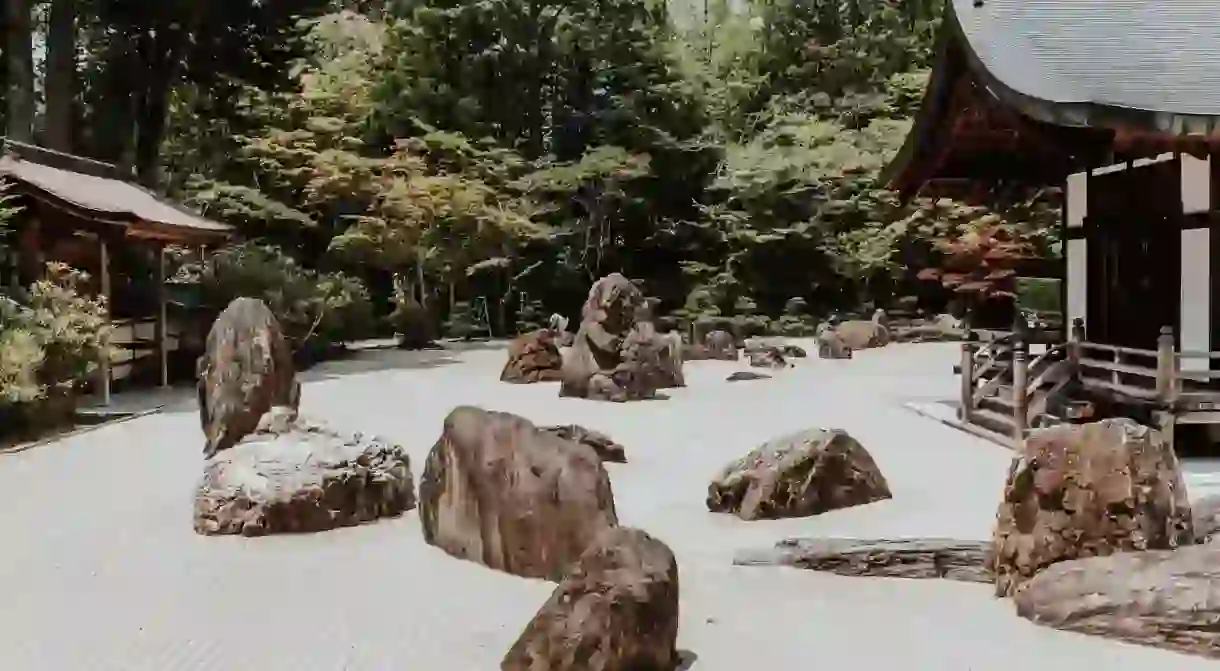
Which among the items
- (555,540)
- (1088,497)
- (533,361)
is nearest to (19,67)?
(533,361)

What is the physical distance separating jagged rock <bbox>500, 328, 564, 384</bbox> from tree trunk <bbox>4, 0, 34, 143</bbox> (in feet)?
32.9

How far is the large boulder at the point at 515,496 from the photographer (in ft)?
19.7

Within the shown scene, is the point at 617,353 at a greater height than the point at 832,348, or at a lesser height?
greater

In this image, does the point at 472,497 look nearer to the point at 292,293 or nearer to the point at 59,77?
the point at 292,293

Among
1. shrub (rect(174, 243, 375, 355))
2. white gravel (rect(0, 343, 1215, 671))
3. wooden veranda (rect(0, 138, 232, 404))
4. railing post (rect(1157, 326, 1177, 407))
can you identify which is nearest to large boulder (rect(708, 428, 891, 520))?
white gravel (rect(0, 343, 1215, 671))

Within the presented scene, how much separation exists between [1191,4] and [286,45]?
17.5 metres

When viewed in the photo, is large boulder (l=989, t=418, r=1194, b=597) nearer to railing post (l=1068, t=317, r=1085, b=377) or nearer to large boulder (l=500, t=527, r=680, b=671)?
large boulder (l=500, t=527, r=680, b=671)

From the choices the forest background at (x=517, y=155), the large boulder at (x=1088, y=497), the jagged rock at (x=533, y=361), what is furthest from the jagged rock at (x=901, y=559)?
the forest background at (x=517, y=155)

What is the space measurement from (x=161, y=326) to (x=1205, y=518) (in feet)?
47.9

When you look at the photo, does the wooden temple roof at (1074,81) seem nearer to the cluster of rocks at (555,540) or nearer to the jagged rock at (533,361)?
the cluster of rocks at (555,540)

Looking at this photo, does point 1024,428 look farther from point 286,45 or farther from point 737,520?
point 286,45

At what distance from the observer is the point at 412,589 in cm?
589

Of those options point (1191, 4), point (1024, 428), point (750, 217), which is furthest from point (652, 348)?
point (750, 217)

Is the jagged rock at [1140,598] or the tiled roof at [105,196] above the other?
the tiled roof at [105,196]
